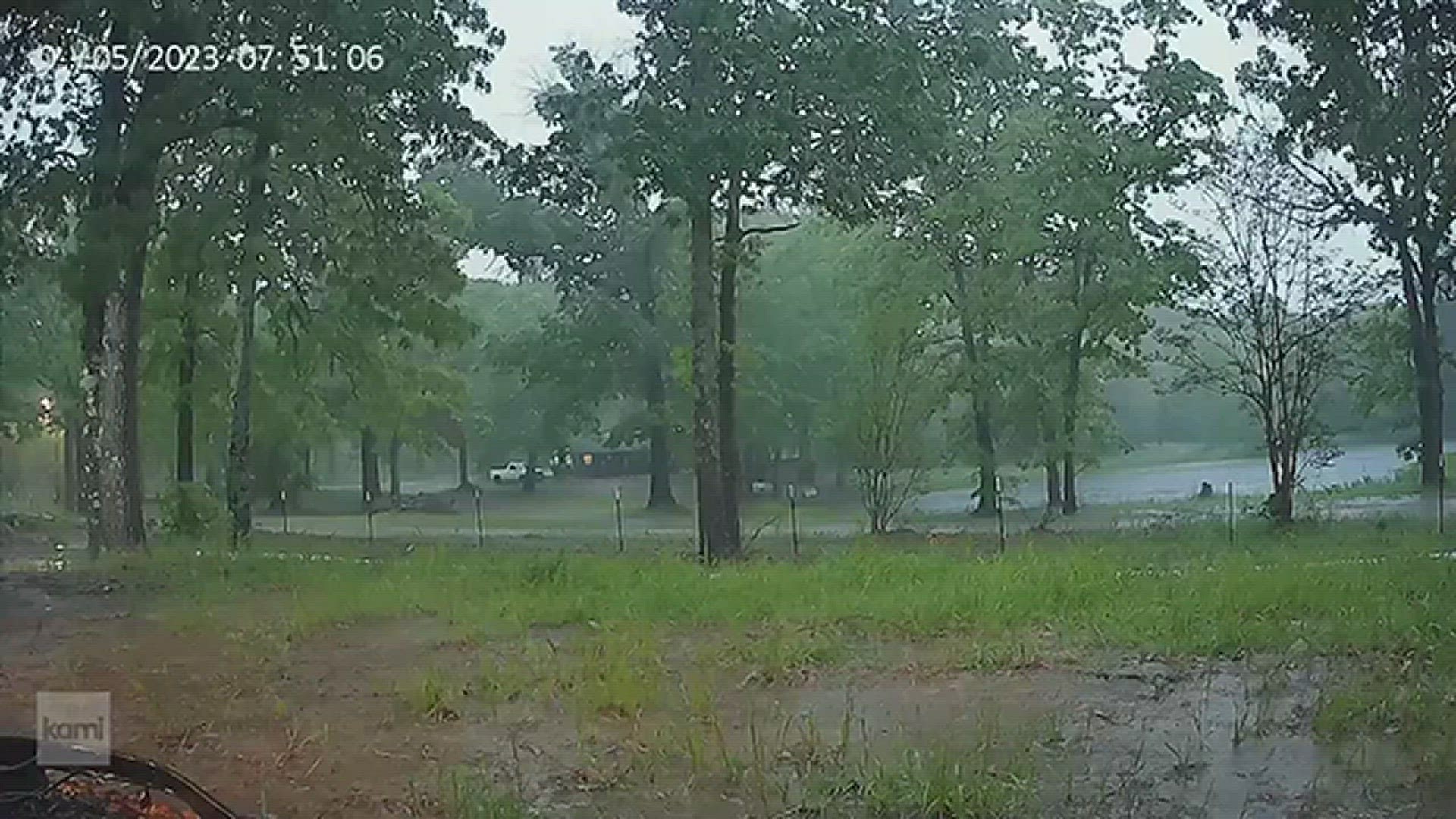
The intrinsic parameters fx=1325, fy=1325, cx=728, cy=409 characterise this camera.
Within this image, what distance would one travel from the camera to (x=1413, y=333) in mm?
2801

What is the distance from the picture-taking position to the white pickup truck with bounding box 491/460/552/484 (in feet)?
8.96

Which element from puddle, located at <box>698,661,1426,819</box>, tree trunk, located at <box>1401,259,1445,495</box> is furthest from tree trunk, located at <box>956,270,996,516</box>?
puddle, located at <box>698,661,1426,819</box>

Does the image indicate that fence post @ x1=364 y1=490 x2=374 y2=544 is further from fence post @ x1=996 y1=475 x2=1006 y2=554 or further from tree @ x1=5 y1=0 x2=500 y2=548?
fence post @ x1=996 y1=475 x2=1006 y2=554

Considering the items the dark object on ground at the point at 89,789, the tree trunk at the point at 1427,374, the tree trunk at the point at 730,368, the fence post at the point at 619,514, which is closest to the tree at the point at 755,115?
the tree trunk at the point at 730,368

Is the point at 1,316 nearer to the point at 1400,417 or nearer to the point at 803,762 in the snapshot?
the point at 803,762

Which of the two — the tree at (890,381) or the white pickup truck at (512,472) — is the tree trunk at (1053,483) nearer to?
the tree at (890,381)

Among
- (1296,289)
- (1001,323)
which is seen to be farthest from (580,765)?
(1001,323)

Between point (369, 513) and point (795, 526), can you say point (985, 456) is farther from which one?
point (369, 513)

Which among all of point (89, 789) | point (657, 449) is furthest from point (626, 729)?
point (657, 449)

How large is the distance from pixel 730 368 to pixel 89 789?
3081mm

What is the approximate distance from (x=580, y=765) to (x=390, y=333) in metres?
1.83

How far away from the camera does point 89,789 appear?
1.45 metres

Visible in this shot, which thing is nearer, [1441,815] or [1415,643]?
[1441,815]

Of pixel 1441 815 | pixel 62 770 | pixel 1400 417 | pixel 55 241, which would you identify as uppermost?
pixel 55 241
